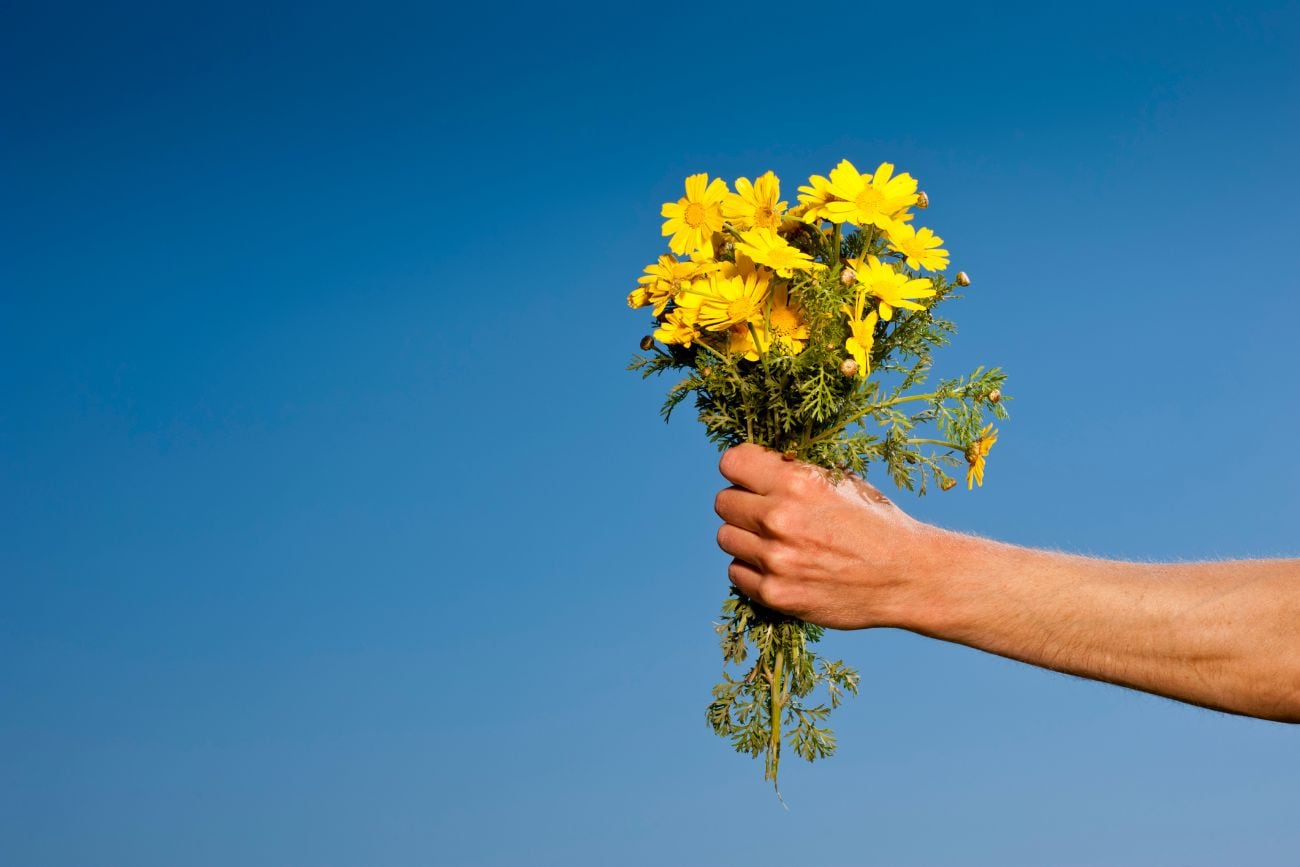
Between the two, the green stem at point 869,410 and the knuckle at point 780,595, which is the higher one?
the green stem at point 869,410

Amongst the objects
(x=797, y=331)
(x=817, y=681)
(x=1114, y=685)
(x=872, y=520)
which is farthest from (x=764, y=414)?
(x=1114, y=685)

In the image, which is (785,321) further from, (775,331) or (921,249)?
(921,249)

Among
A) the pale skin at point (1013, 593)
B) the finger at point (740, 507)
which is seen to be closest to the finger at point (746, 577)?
the pale skin at point (1013, 593)

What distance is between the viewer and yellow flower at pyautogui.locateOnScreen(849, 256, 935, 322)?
346 centimetres

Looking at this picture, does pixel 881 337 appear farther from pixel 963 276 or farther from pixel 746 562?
pixel 746 562

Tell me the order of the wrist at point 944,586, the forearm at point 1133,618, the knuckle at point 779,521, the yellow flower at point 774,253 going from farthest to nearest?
the yellow flower at point 774,253 < the knuckle at point 779,521 < the wrist at point 944,586 < the forearm at point 1133,618

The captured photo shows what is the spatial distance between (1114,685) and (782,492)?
3.31ft

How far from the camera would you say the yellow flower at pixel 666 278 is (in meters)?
3.62

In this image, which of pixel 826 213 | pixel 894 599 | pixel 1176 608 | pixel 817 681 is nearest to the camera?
pixel 1176 608

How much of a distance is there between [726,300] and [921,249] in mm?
617

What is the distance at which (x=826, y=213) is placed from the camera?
3.50 metres

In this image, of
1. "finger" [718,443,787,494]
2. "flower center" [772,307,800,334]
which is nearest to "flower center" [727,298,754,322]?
"flower center" [772,307,800,334]

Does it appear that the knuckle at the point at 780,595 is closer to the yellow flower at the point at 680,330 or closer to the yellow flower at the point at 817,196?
the yellow flower at the point at 680,330

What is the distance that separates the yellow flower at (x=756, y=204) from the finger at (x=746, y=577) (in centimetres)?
104
